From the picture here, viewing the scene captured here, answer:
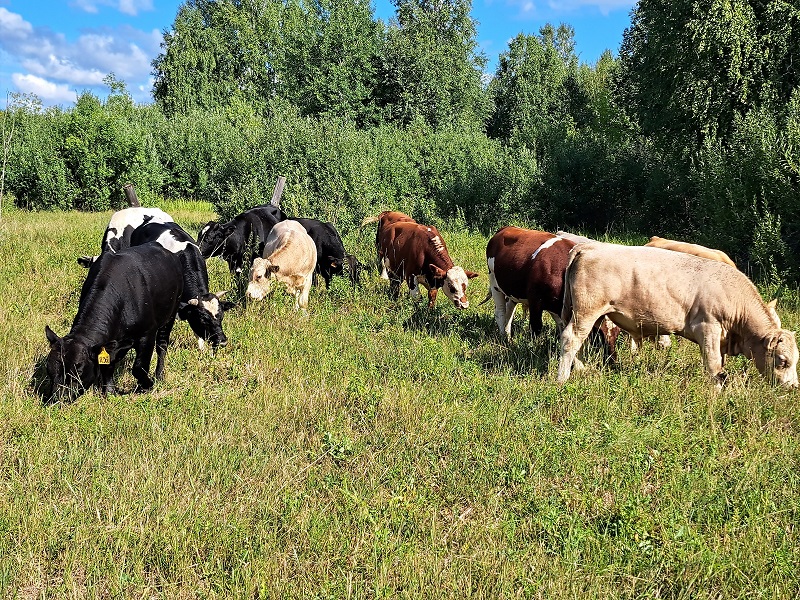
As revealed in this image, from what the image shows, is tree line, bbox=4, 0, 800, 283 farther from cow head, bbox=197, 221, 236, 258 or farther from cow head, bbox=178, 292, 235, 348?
cow head, bbox=178, 292, 235, 348

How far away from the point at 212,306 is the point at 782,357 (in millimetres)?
6865

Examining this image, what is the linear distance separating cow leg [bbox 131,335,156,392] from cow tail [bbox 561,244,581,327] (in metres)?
4.92

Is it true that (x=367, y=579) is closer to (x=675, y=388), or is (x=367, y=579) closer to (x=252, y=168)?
(x=675, y=388)

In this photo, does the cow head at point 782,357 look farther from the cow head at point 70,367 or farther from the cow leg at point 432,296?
the cow head at point 70,367

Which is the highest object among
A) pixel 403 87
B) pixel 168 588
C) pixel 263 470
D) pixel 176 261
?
pixel 403 87

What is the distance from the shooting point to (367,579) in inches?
149

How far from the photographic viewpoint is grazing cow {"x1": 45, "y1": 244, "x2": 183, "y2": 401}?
19.7 feet

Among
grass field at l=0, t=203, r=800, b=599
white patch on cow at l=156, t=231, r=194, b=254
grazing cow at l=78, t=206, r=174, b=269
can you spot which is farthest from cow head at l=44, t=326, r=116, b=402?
grazing cow at l=78, t=206, r=174, b=269

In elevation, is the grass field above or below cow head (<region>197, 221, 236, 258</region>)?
below

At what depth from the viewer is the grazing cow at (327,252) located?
39.9 ft

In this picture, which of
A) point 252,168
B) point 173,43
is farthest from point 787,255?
point 173,43

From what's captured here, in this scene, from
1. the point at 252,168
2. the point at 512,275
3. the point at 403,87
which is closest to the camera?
the point at 512,275

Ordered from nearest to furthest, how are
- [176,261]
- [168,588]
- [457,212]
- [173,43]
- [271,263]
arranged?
[168,588] < [176,261] < [271,263] < [457,212] < [173,43]

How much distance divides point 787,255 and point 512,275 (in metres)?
7.19
